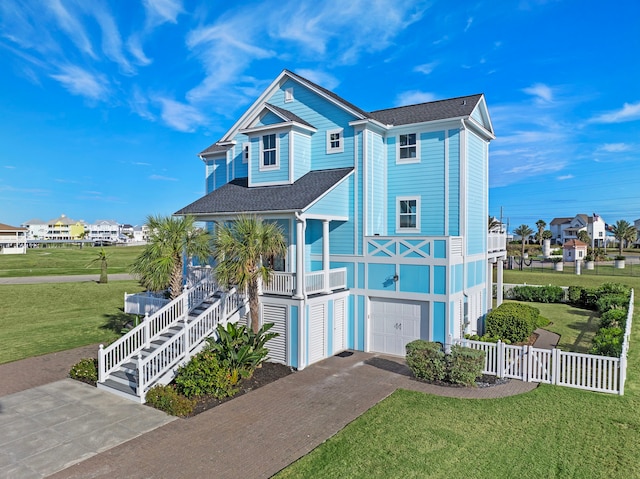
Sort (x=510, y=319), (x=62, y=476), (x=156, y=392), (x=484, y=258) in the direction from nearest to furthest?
(x=62, y=476) → (x=156, y=392) → (x=510, y=319) → (x=484, y=258)

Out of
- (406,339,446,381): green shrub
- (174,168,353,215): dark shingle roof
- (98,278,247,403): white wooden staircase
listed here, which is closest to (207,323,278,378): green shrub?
(98,278,247,403): white wooden staircase

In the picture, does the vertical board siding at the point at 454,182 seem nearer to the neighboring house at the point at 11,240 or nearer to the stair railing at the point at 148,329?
the stair railing at the point at 148,329

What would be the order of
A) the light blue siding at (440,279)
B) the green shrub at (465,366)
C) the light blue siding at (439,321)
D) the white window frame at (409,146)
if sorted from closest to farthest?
the green shrub at (465,366)
the light blue siding at (440,279)
the light blue siding at (439,321)
the white window frame at (409,146)

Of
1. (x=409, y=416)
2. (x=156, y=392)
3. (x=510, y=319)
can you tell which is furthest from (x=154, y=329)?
(x=510, y=319)

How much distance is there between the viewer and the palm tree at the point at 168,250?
14.8 meters

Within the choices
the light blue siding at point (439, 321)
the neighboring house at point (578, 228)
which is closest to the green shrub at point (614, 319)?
the light blue siding at point (439, 321)

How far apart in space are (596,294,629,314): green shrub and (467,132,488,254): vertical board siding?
28.8ft

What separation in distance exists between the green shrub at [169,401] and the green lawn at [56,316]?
25.7 ft

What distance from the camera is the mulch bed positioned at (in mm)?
10922

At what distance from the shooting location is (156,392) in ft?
36.3

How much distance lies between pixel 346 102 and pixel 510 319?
10830mm

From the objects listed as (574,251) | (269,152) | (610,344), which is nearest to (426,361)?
(610,344)

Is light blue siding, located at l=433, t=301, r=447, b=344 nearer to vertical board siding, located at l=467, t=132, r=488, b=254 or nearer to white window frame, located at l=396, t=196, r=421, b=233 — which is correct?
vertical board siding, located at l=467, t=132, r=488, b=254

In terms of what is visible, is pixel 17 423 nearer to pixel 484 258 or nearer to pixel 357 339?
pixel 357 339
